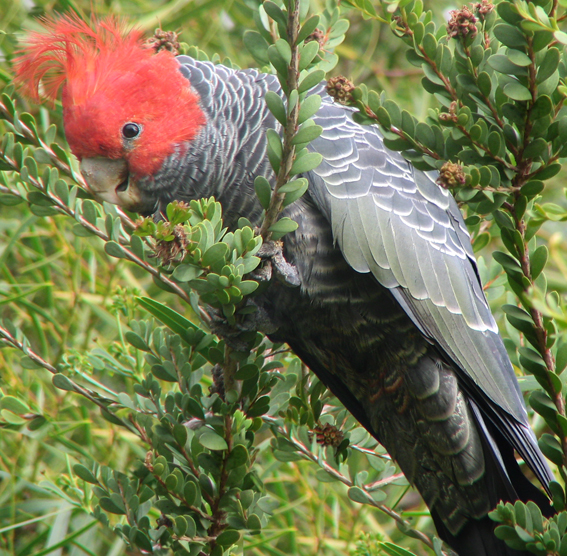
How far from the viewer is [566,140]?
3.58 ft

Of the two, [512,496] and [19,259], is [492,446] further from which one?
[19,259]

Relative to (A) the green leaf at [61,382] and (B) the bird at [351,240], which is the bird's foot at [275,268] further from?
(A) the green leaf at [61,382]

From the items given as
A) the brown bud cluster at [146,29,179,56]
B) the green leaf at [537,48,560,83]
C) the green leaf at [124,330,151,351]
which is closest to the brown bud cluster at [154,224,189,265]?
the green leaf at [124,330,151,351]

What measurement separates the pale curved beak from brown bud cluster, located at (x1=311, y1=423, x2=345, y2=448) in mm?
778

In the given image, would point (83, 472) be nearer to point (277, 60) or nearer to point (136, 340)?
point (136, 340)

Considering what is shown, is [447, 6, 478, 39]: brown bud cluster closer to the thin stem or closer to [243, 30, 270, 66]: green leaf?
the thin stem

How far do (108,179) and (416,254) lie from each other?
83 centimetres

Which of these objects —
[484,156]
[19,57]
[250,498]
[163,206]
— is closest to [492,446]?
[250,498]

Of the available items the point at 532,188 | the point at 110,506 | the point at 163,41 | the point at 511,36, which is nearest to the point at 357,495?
the point at 110,506

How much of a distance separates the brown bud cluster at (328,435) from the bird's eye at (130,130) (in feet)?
2.89

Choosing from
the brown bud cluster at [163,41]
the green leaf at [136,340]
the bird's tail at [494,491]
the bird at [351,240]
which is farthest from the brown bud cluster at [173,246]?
the bird's tail at [494,491]

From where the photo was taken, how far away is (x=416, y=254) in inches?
62.4

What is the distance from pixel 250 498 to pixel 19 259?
62.0 inches

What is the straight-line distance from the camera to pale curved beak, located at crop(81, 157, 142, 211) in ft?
5.33
